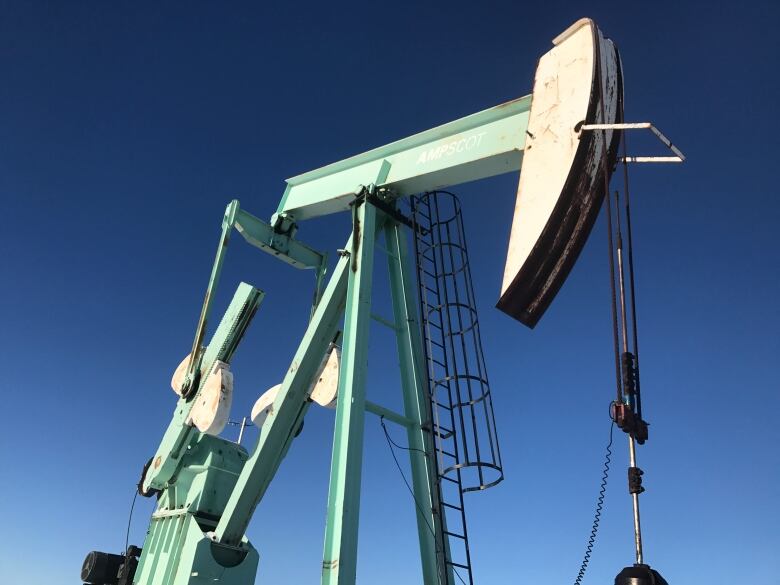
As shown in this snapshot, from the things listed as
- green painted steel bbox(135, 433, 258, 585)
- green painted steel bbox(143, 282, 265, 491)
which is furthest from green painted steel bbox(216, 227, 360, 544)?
green painted steel bbox(143, 282, 265, 491)

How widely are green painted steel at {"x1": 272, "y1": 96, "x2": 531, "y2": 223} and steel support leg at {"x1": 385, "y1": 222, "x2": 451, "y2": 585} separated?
0.52 meters

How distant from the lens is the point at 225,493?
6.62 meters

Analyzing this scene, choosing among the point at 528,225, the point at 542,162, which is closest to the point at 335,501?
the point at 528,225

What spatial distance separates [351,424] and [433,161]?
93.3 inches

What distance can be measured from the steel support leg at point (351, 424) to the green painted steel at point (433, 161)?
541 mm

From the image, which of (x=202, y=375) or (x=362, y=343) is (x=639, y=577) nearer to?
(x=362, y=343)

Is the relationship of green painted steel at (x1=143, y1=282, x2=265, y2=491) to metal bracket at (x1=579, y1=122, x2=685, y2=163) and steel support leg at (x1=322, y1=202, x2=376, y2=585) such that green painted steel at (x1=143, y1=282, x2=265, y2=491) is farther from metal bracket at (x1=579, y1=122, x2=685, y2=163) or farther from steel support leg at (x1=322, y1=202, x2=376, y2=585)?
metal bracket at (x1=579, y1=122, x2=685, y2=163)

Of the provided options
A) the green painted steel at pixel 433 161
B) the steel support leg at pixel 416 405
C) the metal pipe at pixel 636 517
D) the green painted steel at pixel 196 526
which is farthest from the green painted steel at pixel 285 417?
the metal pipe at pixel 636 517

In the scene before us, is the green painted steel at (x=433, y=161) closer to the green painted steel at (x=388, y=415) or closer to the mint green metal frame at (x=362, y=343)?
the mint green metal frame at (x=362, y=343)

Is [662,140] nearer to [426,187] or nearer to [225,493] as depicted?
[426,187]

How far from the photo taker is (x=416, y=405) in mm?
5621

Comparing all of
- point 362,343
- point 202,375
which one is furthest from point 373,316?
point 202,375

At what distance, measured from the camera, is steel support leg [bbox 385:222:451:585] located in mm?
5082

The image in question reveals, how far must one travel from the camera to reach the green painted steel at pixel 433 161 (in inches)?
207
